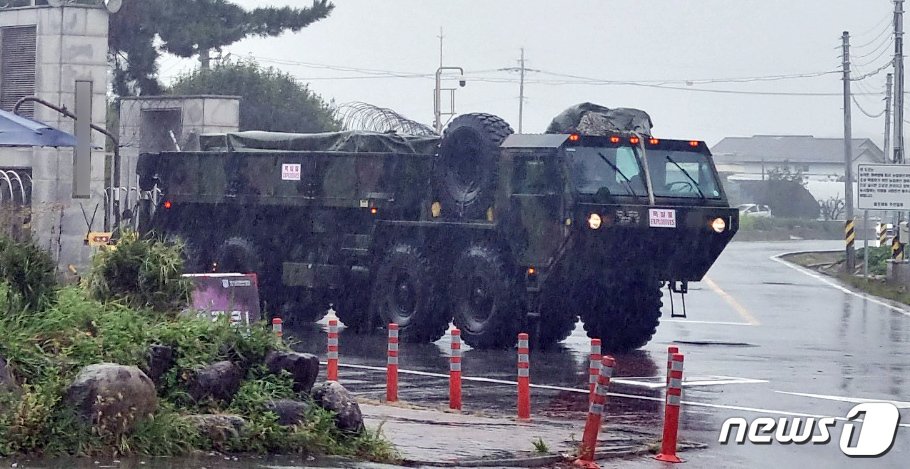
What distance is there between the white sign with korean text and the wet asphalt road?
7.77ft

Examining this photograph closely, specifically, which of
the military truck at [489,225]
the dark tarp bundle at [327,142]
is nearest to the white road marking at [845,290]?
the military truck at [489,225]

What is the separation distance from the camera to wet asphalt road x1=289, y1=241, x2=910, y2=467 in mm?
13281

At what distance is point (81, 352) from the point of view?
34.6ft

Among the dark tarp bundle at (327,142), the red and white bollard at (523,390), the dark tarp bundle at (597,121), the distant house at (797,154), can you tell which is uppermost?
the distant house at (797,154)

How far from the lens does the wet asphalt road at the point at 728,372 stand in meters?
13.3

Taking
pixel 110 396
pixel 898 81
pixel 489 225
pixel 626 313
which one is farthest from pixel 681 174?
pixel 898 81

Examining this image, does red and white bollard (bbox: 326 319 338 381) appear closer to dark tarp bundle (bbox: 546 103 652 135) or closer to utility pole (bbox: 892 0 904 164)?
dark tarp bundle (bbox: 546 103 652 135)

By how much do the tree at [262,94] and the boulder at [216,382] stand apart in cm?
4370

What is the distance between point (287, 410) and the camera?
10.8 m

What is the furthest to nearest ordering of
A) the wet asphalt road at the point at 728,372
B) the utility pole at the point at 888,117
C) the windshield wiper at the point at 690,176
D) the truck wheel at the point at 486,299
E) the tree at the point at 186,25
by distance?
the utility pole at the point at 888,117 → the tree at the point at 186,25 → the windshield wiper at the point at 690,176 → the truck wheel at the point at 486,299 → the wet asphalt road at the point at 728,372

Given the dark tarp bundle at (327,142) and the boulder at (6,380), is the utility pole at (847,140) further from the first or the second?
the boulder at (6,380)

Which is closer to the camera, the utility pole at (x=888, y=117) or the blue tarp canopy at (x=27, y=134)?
the blue tarp canopy at (x=27, y=134)

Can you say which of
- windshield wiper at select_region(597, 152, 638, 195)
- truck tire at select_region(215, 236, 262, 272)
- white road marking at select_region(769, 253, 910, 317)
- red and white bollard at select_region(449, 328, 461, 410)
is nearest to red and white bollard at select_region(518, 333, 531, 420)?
red and white bollard at select_region(449, 328, 461, 410)

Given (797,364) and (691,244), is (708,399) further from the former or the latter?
(691,244)
